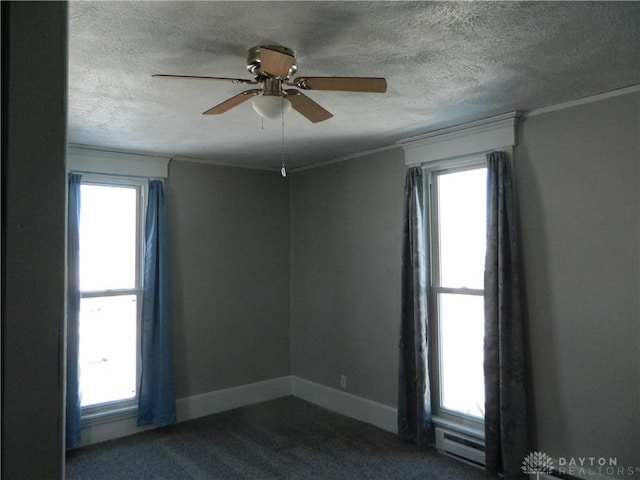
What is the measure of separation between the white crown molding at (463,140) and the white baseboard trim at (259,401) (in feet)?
7.29

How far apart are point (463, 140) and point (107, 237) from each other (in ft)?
10.3

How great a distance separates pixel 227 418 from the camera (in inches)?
179

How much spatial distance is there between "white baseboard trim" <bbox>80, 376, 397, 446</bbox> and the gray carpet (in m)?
0.09

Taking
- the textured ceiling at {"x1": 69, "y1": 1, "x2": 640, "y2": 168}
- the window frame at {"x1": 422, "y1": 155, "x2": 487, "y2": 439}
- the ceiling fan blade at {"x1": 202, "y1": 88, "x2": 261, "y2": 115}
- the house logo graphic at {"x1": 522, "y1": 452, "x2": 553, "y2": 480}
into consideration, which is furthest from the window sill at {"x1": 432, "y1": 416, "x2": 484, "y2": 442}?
the ceiling fan blade at {"x1": 202, "y1": 88, "x2": 261, "y2": 115}

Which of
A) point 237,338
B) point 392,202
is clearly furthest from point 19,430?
point 237,338

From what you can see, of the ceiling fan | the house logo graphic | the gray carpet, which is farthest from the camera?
the gray carpet

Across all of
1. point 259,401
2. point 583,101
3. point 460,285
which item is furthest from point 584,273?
point 259,401

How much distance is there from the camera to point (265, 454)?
3729 mm

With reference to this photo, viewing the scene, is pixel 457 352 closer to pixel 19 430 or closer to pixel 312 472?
pixel 312 472

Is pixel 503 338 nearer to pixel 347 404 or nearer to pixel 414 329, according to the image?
pixel 414 329

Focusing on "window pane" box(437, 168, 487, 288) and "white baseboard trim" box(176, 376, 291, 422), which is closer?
"window pane" box(437, 168, 487, 288)

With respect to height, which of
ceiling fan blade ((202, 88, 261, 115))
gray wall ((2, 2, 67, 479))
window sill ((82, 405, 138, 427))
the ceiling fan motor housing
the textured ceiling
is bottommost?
window sill ((82, 405, 138, 427))

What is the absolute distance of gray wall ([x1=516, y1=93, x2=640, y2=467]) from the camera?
9.04 ft

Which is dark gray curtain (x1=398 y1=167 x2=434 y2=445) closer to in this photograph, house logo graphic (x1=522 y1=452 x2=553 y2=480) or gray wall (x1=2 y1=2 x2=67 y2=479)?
house logo graphic (x1=522 y1=452 x2=553 y2=480)
